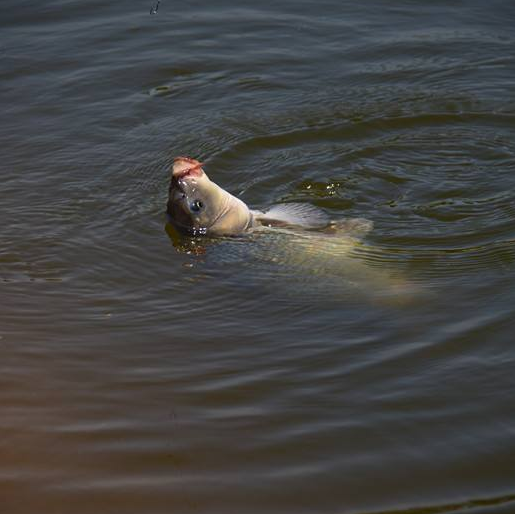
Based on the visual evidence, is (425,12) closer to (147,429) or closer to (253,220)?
(253,220)

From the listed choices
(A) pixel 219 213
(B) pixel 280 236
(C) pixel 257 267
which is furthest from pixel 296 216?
(C) pixel 257 267

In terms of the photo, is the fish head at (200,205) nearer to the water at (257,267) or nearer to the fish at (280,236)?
the fish at (280,236)

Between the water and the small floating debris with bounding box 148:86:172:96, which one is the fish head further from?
the small floating debris with bounding box 148:86:172:96

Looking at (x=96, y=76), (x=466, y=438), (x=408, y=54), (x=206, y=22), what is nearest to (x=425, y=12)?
(x=408, y=54)

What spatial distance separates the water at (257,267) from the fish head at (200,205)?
0.14 metres

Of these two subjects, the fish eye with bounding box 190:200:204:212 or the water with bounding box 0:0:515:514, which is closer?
the water with bounding box 0:0:515:514

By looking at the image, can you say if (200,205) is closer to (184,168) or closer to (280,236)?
(184,168)

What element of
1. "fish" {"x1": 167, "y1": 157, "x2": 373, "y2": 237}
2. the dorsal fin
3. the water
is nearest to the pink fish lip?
"fish" {"x1": 167, "y1": 157, "x2": 373, "y2": 237}

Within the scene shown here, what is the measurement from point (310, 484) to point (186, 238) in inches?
106

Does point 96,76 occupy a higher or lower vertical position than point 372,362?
higher

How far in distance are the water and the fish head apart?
140mm

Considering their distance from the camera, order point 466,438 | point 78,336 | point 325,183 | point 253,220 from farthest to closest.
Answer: point 325,183
point 253,220
point 78,336
point 466,438

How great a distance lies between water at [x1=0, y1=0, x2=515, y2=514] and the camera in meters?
3.75

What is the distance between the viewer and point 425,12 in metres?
9.75
